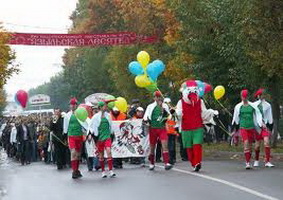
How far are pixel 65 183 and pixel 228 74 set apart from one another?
1209 cm

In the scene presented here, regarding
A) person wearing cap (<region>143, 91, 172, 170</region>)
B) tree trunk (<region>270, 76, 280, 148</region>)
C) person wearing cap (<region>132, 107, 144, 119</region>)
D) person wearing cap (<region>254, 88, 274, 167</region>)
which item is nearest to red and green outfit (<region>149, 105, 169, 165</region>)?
person wearing cap (<region>143, 91, 172, 170</region>)

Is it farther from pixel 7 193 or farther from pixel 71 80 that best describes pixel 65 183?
pixel 71 80

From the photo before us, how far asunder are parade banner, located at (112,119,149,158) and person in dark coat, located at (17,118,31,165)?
702 centimetres

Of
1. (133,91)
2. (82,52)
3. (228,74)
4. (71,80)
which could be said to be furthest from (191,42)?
(71,80)

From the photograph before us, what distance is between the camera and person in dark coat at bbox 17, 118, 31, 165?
85.9 ft

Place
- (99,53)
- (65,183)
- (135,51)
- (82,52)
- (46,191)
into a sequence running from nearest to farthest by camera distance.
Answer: (46,191) < (65,183) < (135,51) < (99,53) < (82,52)

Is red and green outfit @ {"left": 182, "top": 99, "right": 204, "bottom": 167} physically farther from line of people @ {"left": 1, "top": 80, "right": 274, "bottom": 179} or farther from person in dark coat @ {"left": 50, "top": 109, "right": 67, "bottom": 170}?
person in dark coat @ {"left": 50, "top": 109, "right": 67, "bottom": 170}

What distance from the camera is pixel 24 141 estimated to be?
87.0 ft

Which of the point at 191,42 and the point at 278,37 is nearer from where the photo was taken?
the point at 278,37

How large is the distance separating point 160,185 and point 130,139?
6685 mm

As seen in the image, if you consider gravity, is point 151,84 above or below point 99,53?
below

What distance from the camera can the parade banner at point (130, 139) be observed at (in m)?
19.8

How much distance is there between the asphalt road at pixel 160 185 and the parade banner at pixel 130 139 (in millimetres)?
2328

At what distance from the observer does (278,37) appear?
19719 millimetres
